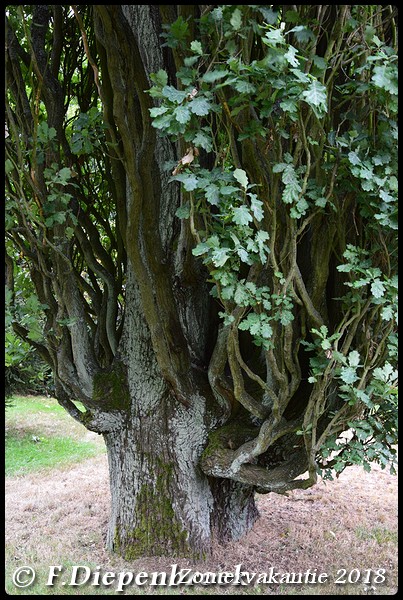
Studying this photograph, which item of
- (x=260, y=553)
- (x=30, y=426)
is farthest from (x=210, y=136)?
(x=30, y=426)

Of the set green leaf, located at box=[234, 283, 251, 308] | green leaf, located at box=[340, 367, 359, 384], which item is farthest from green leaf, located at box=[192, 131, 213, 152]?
green leaf, located at box=[340, 367, 359, 384]

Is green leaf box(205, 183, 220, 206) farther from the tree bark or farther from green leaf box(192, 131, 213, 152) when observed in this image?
the tree bark

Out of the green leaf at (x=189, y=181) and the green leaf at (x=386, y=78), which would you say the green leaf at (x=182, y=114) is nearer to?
the green leaf at (x=189, y=181)

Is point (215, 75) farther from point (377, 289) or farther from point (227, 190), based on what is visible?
point (377, 289)

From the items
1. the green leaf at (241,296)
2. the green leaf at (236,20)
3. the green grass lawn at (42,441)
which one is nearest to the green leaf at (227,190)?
the green leaf at (241,296)

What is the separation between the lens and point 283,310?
2607mm

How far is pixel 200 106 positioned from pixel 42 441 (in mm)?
6990

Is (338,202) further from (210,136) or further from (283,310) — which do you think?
(210,136)

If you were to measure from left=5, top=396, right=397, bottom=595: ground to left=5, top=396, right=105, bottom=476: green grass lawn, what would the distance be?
1133 millimetres

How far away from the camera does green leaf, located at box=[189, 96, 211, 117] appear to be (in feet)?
6.55

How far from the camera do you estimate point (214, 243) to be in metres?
2.26

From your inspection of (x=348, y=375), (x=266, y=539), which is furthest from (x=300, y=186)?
(x=266, y=539)

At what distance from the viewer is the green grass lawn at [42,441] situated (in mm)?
6672
